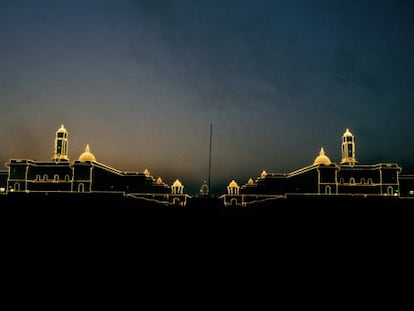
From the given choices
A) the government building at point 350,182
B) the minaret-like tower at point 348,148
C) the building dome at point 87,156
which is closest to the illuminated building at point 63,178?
the building dome at point 87,156

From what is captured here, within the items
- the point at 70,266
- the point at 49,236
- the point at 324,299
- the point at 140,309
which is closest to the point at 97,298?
the point at 140,309

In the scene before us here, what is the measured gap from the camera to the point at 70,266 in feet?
24.4

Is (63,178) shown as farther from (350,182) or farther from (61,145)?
(350,182)

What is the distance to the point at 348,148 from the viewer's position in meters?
66.2

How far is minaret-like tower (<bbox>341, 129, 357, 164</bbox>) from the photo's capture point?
6553cm

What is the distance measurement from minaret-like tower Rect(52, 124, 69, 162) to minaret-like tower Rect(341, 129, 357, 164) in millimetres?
44759

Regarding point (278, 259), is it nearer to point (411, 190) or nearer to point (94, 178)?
point (94, 178)

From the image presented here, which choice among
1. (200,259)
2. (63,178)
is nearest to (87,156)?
(63,178)

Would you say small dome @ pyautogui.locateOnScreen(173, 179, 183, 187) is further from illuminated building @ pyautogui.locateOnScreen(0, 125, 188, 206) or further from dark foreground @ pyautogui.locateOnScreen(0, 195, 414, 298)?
dark foreground @ pyautogui.locateOnScreen(0, 195, 414, 298)

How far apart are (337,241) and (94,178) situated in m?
51.8

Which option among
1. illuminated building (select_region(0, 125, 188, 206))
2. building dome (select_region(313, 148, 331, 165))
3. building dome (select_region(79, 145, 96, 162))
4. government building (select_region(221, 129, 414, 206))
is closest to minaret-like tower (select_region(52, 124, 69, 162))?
illuminated building (select_region(0, 125, 188, 206))

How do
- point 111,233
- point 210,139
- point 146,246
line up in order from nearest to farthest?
point 146,246 → point 111,233 → point 210,139

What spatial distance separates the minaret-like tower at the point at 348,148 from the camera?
65.5 meters

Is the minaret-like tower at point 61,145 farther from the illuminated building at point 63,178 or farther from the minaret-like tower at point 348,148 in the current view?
the minaret-like tower at point 348,148
